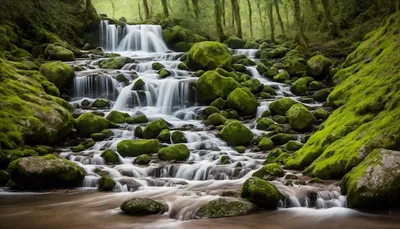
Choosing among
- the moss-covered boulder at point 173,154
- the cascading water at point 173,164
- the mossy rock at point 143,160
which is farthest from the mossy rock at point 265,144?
the mossy rock at point 143,160

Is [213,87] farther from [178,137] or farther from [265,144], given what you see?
[265,144]

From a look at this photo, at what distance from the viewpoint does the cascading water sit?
8.34m

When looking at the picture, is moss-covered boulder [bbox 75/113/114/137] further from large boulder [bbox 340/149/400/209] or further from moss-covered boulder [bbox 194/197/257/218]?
large boulder [bbox 340/149/400/209]

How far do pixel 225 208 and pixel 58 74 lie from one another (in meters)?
13.5

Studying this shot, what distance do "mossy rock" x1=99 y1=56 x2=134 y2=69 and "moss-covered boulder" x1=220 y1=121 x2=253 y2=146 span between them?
10245mm

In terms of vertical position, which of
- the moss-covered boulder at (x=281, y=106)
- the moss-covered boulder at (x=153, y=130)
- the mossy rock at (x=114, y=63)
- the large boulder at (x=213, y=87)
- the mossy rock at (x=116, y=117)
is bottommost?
the moss-covered boulder at (x=153, y=130)

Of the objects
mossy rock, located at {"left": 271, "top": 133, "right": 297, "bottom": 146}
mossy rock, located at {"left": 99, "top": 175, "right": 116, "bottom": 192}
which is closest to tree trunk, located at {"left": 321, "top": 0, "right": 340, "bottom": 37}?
mossy rock, located at {"left": 271, "top": 133, "right": 297, "bottom": 146}

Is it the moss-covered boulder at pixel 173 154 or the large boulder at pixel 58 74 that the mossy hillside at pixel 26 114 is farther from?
the moss-covered boulder at pixel 173 154

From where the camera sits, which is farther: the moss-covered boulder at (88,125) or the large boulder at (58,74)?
the large boulder at (58,74)

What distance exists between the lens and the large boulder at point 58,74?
17.9 metres

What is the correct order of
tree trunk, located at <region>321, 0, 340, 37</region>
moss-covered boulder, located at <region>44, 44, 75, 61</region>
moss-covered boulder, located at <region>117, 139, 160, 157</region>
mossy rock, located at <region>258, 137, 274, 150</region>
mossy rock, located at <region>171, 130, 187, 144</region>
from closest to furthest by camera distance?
1. moss-covered boulder, located at <region>117, 139, 160, 157</region>
2. mossy rock, located at <region>258, 137, 274, 150</region>
3. mossy rock, located at <region>171, 130, 187, 144</region>
4. moss-covered boulder, located at <region>44, 44, 75, 61</region>
5. tree trunk, located at <region>321, 0, 340, 37</region>

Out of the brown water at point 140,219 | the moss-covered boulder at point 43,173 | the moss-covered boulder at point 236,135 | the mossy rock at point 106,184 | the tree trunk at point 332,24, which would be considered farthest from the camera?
the tree trunk at point 332,24

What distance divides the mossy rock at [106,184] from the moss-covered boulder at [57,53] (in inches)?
563

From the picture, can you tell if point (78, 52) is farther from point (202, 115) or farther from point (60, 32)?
point (202, 115)
